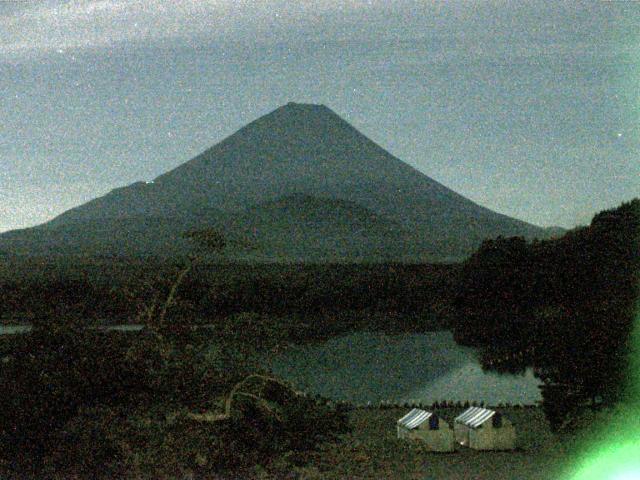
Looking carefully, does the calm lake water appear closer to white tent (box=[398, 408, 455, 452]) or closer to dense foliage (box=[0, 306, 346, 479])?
white tent (box=[398, 408, 455, 452])

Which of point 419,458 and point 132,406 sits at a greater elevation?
point 132,406

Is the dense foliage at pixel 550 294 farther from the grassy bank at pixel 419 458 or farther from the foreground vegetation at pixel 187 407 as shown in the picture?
the foreground vegetation at pixel 187 407

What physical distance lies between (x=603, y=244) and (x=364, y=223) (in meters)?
111

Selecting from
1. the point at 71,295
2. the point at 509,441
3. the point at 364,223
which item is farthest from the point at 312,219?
the point at 509,441

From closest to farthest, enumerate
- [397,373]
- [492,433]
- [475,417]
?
[492,433] < [475,417] < [397,373]

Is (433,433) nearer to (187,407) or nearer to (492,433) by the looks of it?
(492,433)

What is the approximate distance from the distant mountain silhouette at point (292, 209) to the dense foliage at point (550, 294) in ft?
216

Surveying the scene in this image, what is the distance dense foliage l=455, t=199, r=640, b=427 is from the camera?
67.1ft

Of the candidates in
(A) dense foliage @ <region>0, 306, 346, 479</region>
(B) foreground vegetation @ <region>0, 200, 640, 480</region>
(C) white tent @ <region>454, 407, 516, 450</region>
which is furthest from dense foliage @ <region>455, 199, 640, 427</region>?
(A) dense foliage @ <region>0, 306, 346, 479</region>

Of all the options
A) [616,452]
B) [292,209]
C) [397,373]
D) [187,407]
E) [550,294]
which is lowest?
[397,373]

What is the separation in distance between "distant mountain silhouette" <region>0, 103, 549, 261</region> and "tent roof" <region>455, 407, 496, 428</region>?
96.0 metres

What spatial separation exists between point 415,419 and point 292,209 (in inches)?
5614

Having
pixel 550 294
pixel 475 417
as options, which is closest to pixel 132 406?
pixel 475 417

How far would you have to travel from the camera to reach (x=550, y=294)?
42.9m
